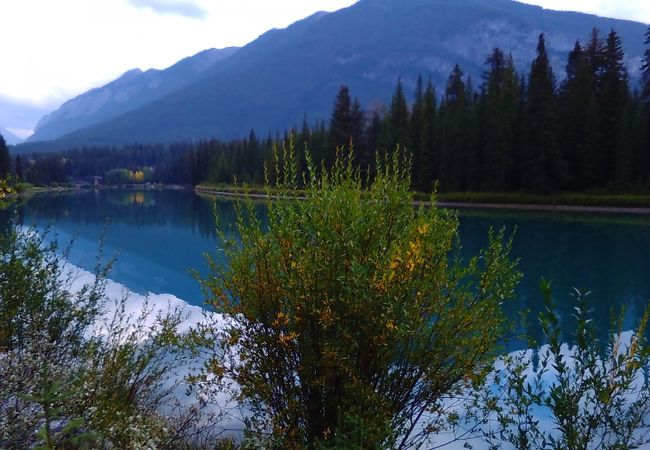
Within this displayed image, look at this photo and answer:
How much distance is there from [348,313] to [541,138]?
64070 mm

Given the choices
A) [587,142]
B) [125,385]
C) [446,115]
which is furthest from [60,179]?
[125,385]

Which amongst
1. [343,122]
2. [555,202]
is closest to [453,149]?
[555,202]

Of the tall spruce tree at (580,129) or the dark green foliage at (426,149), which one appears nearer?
the tall spruce tree at (580,129)

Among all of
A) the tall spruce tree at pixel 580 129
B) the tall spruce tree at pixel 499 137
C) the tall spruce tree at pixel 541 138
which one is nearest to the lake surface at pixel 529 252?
the tall spruce tree at pixel 541 138

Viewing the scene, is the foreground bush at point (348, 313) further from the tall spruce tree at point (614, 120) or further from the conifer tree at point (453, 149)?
the conifer tree at point (453, 149)

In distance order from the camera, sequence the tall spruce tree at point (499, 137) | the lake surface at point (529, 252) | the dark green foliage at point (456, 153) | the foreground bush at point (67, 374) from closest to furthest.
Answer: the foreground bush at point (67, 374)
the lake surface at point (529, 252)
the tall spruce tree at point (499, 137)
the dark green foliage at point (456, 153)

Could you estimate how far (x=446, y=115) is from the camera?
254 feet

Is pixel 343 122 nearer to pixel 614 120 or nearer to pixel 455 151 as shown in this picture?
pixel 455 151

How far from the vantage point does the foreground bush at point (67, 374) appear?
4.54 metres

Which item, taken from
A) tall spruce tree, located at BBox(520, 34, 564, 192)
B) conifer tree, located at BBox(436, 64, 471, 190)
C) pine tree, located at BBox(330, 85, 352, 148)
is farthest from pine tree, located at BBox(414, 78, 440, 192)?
tall spruce tree, located at BBox(520, 34, 564, 192)

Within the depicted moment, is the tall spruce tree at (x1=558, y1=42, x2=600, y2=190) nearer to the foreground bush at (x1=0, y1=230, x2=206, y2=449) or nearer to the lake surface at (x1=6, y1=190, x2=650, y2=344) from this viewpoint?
the lake surface at (x1=6, y1=190, x2=650, y2=344)

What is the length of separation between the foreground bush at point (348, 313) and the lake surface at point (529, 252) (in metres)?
4.37

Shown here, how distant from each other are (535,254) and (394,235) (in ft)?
97.6

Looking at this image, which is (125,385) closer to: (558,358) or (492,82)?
(558,358)
